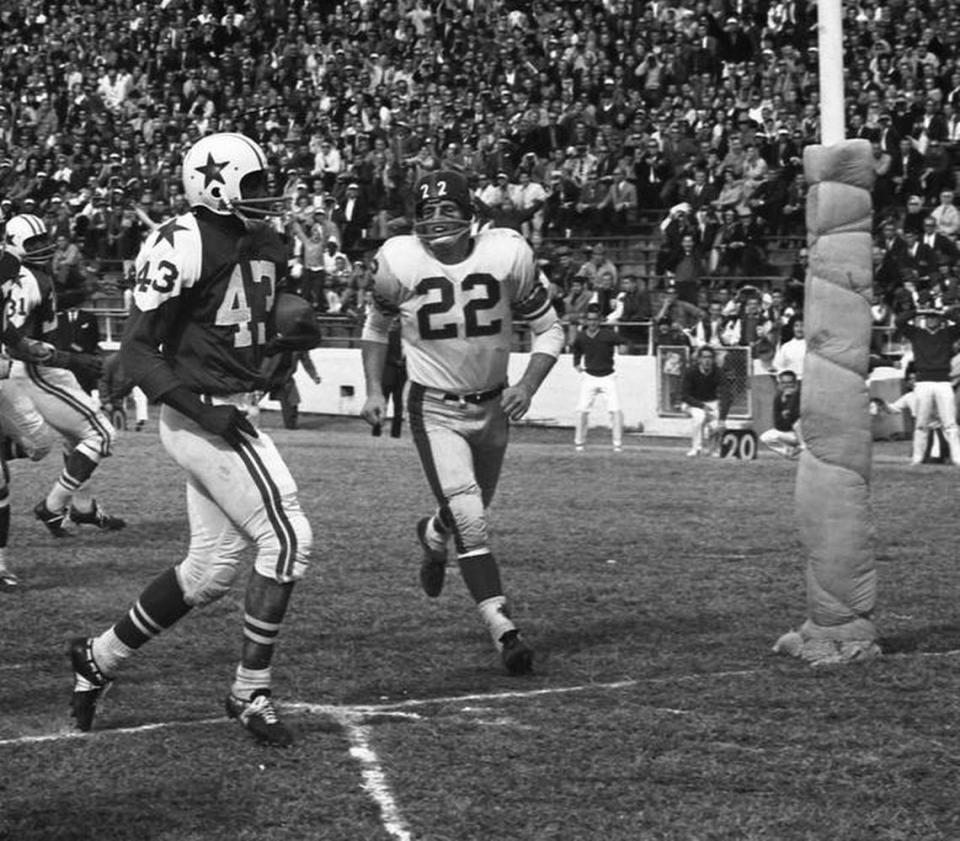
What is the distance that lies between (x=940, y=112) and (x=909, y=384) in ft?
12.2

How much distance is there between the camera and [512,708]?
23.4 ft

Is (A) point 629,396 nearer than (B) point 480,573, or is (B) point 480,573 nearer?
(B) point 480,573

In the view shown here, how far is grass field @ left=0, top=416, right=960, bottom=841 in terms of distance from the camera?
570 cm

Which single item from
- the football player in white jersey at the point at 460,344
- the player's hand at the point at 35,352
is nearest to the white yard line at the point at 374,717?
the football player in white jersey at the point at 460,344

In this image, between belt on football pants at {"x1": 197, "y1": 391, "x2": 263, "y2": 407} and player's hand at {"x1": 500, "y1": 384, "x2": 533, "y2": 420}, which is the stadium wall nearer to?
player's hand at {"x1": 500, "y1": 384, "x2": 533, "y2": 420}

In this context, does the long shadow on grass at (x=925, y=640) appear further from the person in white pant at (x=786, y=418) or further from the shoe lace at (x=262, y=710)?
the person in white pant at (x=786, y=418)

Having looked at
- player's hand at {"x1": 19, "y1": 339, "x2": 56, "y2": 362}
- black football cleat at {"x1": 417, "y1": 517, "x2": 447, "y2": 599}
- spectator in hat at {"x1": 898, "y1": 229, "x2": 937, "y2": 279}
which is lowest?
black football cleat at {"x1": 417, "y1": 517, "x2": 447, "y2": 599}

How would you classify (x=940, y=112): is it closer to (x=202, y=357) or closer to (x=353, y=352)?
(x=353, y=352)

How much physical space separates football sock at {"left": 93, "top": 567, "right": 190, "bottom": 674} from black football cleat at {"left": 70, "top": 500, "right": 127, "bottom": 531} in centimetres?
620

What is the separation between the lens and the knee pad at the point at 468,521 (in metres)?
8.08

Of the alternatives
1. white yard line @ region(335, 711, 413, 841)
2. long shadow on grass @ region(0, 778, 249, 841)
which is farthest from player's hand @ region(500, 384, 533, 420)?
long shadow on grass @ region(0, 778, 249, 841)

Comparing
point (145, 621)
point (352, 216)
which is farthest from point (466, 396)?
point (352, 216)

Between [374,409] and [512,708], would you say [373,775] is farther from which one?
[374,409]

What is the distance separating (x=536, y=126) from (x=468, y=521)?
21.4 meters
